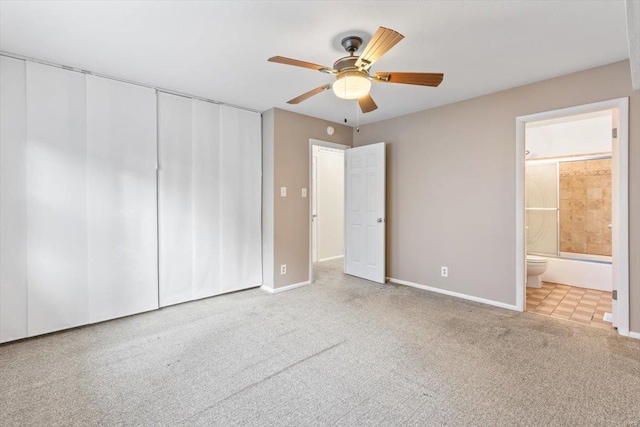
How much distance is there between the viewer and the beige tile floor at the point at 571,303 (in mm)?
3154

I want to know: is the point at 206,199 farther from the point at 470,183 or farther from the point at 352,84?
the point at 470,183

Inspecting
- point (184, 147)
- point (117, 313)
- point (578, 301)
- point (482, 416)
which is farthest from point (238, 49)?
point (578, 301)

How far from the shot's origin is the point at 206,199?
3.66 meters

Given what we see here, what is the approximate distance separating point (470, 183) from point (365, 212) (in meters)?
1.51

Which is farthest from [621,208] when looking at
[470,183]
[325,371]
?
[325,371]

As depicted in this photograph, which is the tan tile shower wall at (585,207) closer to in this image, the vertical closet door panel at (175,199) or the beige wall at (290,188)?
the beige wall at (290,188)

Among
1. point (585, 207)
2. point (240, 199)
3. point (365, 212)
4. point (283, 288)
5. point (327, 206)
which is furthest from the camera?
point (327, 206)

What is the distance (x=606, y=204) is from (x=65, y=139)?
695 centimetres

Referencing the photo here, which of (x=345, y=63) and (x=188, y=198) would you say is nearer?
(x=345, y=63)

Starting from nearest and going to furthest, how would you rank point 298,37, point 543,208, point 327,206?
point 298,37
point 543,208
point 327,206

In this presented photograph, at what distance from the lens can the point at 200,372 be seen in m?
2.13

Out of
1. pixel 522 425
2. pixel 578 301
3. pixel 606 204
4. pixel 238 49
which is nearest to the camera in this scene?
pixel 522 425

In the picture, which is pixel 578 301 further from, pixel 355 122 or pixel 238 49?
pixel 238 49

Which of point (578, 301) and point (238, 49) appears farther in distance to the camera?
point (578, 301)
